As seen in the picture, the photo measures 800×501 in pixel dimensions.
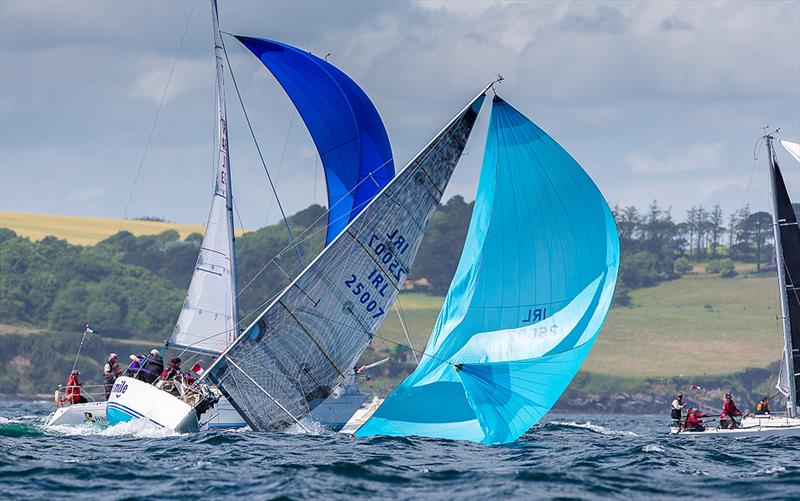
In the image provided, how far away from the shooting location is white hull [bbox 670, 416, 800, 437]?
131 feet

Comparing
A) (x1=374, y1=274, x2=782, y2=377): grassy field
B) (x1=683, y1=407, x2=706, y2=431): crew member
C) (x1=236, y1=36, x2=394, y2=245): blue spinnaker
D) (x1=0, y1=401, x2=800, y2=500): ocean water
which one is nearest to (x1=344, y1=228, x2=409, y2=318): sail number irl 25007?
(x1=0, y1=401, x2=800, y2=500): ocean water

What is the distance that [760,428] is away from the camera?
40281mm

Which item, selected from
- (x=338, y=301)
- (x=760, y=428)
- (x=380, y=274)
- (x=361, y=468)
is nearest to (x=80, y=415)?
(x=338, y=301)

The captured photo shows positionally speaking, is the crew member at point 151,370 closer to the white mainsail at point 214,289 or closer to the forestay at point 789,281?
the white mainsail at point 214,289

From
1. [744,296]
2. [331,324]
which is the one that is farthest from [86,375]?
[331,324]

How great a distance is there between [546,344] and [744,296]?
138 meters

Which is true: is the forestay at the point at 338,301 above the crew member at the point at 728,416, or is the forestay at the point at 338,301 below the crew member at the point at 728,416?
above

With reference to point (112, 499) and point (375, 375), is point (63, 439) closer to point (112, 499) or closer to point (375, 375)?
point (112, 499)

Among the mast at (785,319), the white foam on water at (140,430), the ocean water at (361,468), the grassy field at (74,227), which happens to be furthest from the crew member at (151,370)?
the grassy field at (74,227)

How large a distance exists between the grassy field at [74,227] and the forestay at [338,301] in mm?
148166

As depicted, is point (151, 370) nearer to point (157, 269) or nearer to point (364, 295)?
point (364, 295)

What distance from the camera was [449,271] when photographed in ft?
522

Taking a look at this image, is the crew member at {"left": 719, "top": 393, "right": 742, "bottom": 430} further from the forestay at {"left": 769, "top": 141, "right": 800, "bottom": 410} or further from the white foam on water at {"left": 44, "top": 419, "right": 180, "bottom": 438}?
the white foam on water at {"left": 44, "top": 419, "right": 180, "bottom": 438}

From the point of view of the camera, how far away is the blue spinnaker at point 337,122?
133 ft
